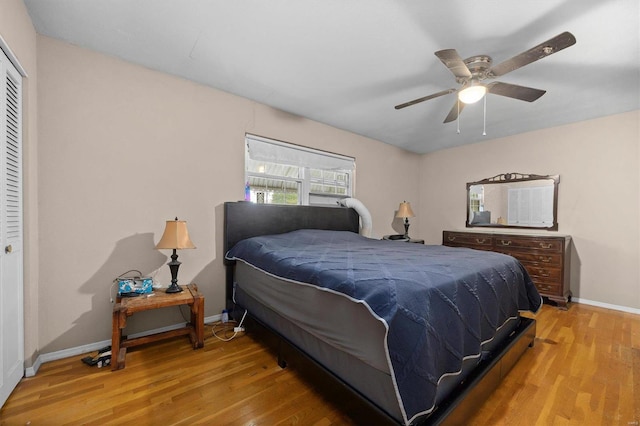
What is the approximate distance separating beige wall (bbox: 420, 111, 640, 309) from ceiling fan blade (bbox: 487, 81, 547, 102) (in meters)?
2.15

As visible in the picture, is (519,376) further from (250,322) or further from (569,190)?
(569,190)

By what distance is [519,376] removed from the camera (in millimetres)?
1910

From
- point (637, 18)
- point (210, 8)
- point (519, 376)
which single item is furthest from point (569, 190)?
point (210, 8)

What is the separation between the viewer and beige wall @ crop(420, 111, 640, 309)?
3.30m

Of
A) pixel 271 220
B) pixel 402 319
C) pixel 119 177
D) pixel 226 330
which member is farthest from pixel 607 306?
pixel 119 177

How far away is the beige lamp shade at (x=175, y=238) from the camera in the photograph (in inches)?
86.4

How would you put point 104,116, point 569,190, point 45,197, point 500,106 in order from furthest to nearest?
point 569,190
point 500,106
point 104,116
point 45,197

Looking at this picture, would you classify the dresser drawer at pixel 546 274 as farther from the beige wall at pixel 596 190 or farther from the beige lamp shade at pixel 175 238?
the beige lamp shade at pixel 175 238

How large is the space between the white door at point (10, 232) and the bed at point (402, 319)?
1.47 metres

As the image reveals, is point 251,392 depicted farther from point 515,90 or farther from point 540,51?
point 515,90

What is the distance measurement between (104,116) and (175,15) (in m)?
1.09

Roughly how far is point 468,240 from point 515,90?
2.61 meters

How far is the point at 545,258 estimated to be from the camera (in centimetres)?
353

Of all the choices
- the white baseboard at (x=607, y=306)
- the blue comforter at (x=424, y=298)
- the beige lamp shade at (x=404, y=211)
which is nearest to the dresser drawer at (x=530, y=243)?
the white baseboard at (x=607, y=306)
